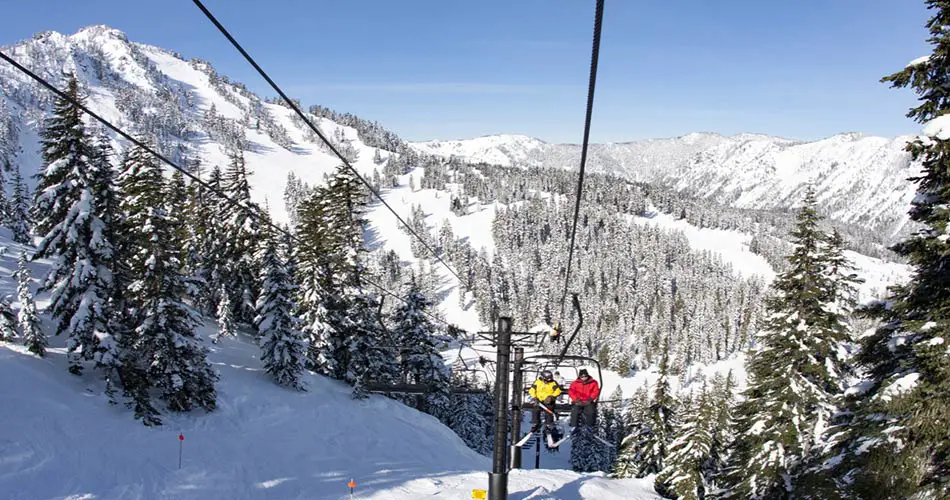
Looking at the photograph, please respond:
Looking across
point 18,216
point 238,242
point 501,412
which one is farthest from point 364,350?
point 18,216

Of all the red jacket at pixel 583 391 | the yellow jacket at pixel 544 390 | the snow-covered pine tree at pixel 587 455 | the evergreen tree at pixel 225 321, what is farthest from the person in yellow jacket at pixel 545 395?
the snow-covered pine tree at pixel 587 455

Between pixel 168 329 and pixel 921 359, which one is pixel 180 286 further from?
pixel 921 359

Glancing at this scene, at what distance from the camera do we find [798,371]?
17.6m

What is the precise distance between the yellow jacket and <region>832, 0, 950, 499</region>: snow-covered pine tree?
19.9ft

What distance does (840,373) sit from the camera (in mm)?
17391

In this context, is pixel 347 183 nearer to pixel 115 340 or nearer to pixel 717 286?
pixel 115 340

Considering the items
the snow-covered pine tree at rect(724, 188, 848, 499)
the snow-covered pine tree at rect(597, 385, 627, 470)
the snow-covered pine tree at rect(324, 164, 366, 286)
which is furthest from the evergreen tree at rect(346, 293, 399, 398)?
the snow-covered pine tree at rect(597, 385, 627, 470)

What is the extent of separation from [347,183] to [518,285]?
452 ft

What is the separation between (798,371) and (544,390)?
1005 cm

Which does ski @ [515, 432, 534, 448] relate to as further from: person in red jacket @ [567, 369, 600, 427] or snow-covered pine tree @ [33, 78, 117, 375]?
snow-covered pine tree @ [33, 78, 117, 375]

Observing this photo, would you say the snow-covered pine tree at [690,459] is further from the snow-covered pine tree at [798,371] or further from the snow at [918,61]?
the snow at [918,61]

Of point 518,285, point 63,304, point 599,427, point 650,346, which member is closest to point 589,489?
point 63,304

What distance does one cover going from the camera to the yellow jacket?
13453mm

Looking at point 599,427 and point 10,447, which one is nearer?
point 10,447
